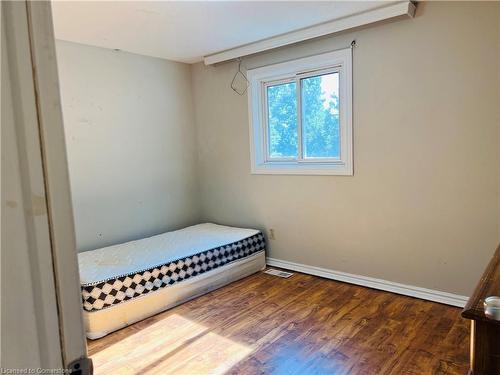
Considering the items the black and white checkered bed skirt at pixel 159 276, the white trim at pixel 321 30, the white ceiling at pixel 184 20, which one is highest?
the white ceiling at pixel 184 20

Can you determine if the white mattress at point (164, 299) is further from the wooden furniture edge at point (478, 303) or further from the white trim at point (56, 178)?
the wooden furniture edge at point (478, 303)

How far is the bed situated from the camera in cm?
250

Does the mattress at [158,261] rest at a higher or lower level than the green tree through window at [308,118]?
lower

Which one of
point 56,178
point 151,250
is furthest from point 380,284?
point 56,178

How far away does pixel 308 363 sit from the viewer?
2.10m

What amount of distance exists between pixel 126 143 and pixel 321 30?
2.10 meters

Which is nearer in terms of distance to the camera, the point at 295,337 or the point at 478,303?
the point at 478,303

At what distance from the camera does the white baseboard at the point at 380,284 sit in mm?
2734

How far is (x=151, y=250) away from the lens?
10.5ft

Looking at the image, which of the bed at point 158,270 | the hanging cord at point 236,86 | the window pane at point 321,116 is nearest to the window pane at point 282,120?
the window pane at point 321,116

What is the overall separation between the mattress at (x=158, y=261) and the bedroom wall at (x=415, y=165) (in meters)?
0.56

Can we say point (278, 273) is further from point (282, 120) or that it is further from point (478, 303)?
point (478, 303)

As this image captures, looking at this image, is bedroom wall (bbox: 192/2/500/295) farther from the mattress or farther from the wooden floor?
the mattress

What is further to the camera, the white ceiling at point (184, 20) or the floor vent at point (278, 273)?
the floor vent at point (278, 273)
